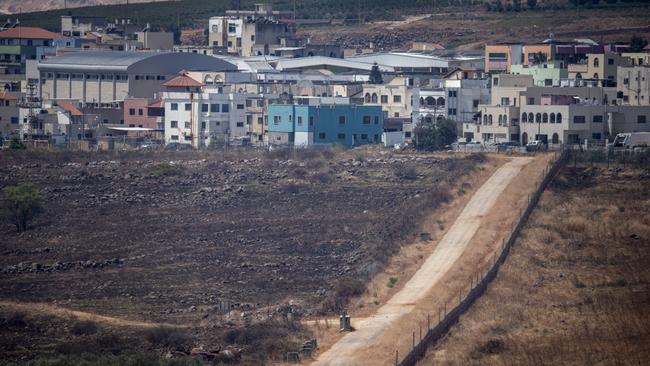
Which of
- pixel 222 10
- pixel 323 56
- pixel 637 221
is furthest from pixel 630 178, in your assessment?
pixel 222 10

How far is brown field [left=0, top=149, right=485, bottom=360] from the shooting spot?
45.9 metres

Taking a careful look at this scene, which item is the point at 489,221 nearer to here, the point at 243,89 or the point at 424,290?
the point at 424,290

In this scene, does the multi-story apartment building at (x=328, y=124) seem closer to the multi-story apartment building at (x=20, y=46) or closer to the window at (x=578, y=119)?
the window at (x=578, y=119)

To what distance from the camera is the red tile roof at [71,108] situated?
85.6 meters

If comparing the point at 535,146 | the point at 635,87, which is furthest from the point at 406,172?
the point at 635,87

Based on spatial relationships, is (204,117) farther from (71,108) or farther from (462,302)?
(462,302)

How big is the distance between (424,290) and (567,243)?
9.14 meters

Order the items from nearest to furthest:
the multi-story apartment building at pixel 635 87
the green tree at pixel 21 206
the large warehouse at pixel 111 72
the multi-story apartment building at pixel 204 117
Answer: the green tree at pixel 21 206
the multi-story apartment building at pixel 635 87
the multi-story apartment building at pixel 204 117
the large warehouse at pixel 111 72

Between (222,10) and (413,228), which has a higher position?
(222,10)

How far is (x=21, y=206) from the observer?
6231 centimetres

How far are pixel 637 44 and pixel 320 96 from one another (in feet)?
74.8

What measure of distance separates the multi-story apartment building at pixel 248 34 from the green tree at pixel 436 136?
1213 inches

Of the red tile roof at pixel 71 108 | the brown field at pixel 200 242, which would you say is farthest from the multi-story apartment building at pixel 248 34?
the brown field at pixel 200 242

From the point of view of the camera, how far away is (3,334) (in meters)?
45.1
